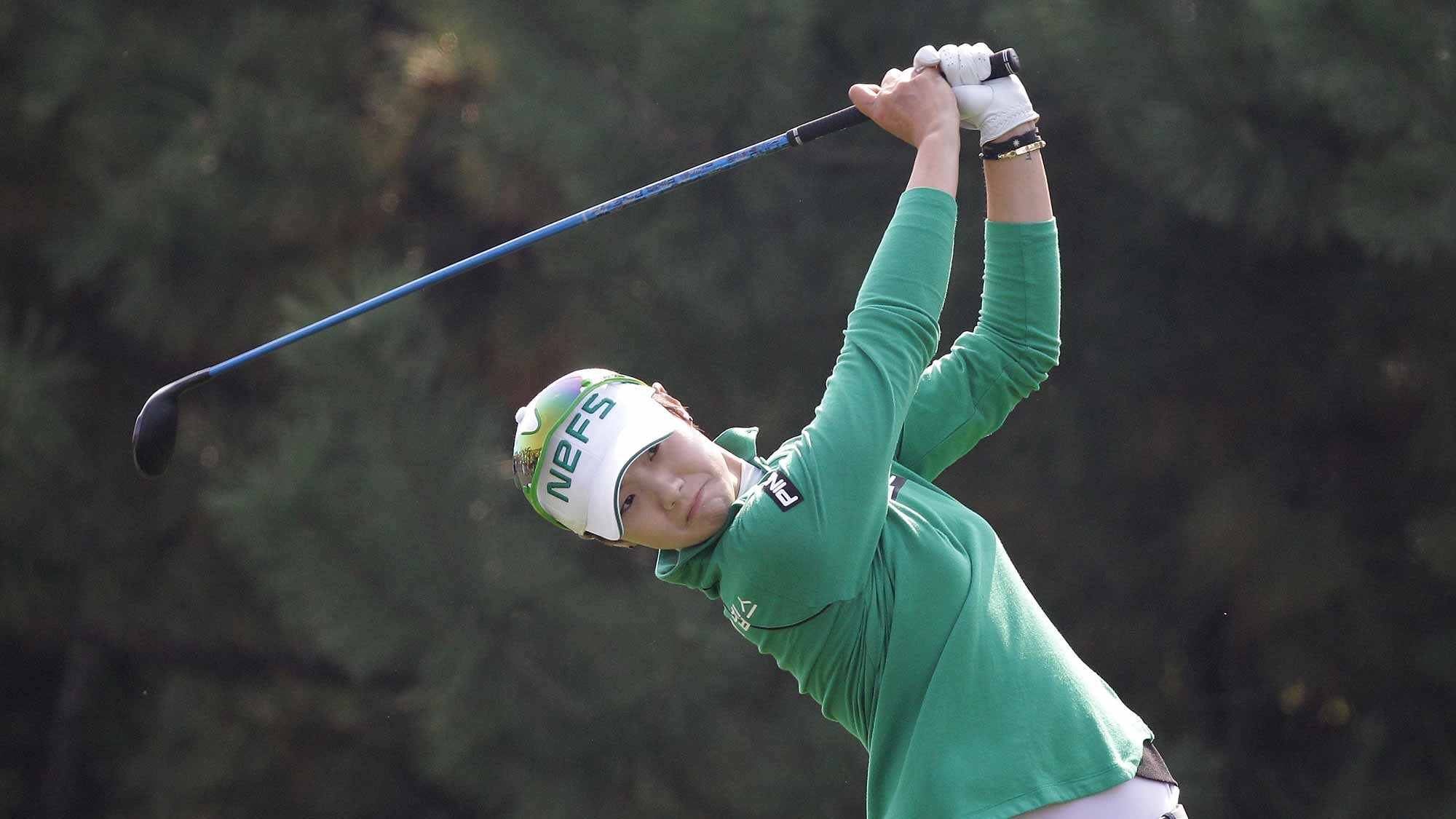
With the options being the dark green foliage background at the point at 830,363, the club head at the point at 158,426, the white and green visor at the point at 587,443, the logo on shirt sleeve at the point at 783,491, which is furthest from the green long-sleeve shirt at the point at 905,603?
the dark green foliage background at the point at 830,363

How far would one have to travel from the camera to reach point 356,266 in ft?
12.6

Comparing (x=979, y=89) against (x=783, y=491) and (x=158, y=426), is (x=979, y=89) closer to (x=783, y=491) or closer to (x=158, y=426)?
(x=783, y=491)

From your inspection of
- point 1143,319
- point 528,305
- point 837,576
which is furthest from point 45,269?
point 837,576

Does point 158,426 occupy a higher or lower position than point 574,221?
lower

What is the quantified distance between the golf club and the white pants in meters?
0.77

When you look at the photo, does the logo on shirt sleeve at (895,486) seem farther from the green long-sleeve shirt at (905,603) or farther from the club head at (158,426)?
the club head at (158,426)

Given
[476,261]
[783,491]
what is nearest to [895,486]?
[783,491]

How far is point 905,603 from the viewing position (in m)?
1.59

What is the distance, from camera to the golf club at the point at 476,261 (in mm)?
1837

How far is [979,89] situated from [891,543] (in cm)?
51

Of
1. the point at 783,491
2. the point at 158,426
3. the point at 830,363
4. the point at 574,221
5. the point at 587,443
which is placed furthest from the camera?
the point at 830,363

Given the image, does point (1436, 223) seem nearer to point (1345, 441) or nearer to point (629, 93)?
point (1345, 441)

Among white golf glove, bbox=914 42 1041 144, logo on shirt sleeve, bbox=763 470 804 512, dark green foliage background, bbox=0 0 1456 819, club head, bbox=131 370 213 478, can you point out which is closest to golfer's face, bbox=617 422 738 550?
logo on shirt sleeve, bbox=763 470 804 512

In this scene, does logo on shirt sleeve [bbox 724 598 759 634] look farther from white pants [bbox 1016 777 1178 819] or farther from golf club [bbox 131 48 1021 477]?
golf club [bbox 131 48 1021 477]
